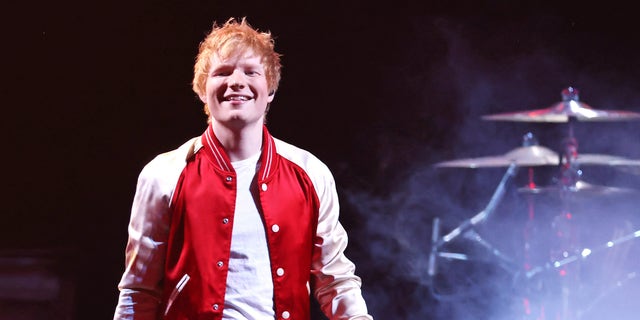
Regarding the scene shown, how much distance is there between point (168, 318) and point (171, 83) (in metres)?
1.87

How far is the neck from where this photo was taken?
182cm

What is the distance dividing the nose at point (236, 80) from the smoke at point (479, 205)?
6.51ft

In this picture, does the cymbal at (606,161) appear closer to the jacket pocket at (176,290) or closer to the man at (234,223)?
the man at (234,223)

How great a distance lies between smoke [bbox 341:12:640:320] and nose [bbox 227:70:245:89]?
199 cm

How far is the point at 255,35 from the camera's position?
1898mm

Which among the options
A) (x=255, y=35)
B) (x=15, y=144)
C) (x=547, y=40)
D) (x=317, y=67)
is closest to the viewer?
(x=255, y=35)

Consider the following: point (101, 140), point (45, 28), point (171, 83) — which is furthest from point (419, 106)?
point (45, 28)

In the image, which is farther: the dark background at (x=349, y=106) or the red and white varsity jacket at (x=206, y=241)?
the dark background at (x=349, y=106)

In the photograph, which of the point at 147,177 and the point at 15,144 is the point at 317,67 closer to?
the point at 15,144

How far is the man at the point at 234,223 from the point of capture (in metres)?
1.70

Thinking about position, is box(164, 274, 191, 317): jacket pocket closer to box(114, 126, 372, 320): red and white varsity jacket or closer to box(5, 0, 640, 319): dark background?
box(114, 126, 372, 320): red and white varsity jacket

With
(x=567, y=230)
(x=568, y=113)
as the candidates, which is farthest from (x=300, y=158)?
(x=567, y=230)

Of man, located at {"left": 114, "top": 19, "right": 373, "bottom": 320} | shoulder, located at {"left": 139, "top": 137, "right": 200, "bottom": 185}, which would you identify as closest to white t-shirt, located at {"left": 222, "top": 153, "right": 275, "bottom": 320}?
man, located at {"left": 114, "top": 19, "right": 373, "bottom": 320}

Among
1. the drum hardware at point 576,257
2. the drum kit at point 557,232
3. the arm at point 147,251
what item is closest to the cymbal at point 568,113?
the drum kit at point 557,232
